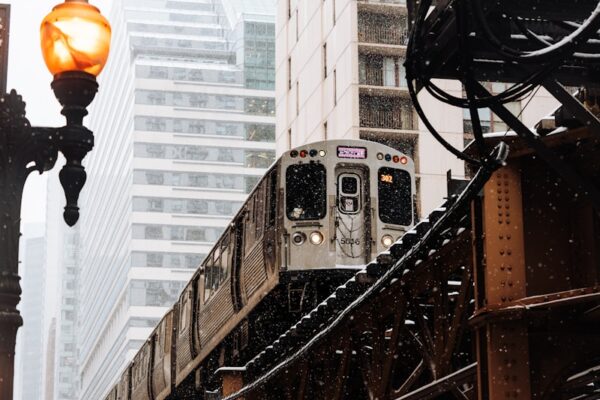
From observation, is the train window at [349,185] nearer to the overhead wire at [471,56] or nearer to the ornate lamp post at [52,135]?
the ornate lamp post at [52,135]

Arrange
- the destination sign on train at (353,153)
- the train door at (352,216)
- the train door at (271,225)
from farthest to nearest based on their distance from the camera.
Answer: the destination sign on train at (353,153), the train door at (352,216), the train door at (271,225)

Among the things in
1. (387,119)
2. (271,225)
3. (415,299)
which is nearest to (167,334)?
(271,225)

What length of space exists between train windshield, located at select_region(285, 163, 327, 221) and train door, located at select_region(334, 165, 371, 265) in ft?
0.89

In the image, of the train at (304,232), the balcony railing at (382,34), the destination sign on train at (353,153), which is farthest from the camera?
the balcony railing at (382,34)

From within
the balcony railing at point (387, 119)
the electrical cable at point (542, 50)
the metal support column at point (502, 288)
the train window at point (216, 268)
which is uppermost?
the balcony railing at point (387, 119)

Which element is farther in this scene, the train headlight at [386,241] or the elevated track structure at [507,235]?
the train headlight at [386,241]

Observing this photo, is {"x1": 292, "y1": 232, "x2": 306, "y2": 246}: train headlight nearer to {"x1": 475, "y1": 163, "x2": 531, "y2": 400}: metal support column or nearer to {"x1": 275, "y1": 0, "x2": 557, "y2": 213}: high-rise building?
{"x1": 475, "y1": 163, "x2": 531, "y2": 400}: metal support column

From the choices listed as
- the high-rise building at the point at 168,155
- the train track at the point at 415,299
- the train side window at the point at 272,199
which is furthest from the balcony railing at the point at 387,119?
the high-rise building at the point at 168,155

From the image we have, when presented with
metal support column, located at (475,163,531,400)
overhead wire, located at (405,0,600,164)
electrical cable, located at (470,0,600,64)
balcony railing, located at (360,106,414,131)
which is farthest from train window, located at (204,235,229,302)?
balcony railing, located at (360,106,414,131)

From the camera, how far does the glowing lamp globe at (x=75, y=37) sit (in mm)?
7535

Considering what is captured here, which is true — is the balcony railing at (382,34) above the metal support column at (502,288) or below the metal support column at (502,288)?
above

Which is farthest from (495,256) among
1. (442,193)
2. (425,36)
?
(442,193)

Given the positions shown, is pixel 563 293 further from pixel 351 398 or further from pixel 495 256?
pixel 351 398

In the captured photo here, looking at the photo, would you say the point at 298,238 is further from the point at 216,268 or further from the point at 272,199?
the point at 216,268
